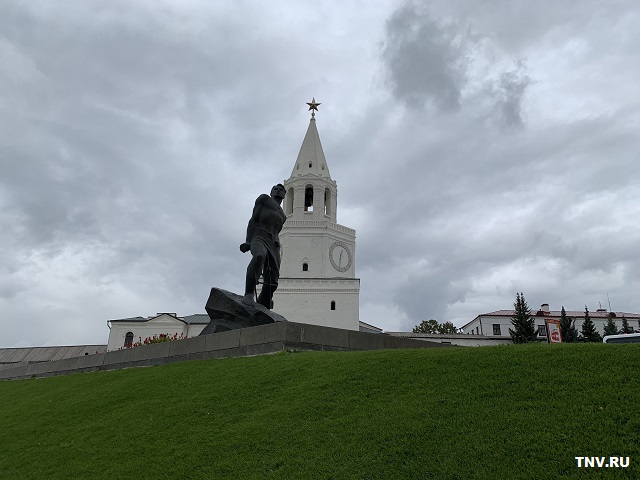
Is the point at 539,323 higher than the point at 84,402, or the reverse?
the point at 539,323

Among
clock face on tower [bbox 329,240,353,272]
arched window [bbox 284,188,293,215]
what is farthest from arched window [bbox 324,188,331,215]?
clock face on tower [bbox 329,240,353,272]

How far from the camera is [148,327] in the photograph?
5672 cm

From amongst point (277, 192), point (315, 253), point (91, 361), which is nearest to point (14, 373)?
point (91, 361)

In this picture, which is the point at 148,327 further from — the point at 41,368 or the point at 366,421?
the point at 366,421

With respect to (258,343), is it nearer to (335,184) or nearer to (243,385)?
(243,385)

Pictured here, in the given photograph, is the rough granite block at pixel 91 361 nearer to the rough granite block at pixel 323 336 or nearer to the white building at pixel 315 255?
the rough granite block at pixel 323 336

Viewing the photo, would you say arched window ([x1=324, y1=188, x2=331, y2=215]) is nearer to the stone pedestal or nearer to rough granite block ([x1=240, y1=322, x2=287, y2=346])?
the stone pedestal

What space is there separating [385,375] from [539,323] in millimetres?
55679

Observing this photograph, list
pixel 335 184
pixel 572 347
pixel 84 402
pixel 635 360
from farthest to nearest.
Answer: pixel 335 184
pixel 84 402
pixel 572 347
pixel 635 360

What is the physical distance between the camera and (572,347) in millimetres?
7410

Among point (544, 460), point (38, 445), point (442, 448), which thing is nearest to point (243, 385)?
point (38, 445)

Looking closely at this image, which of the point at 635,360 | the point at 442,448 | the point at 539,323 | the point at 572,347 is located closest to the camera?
the point at 442,448

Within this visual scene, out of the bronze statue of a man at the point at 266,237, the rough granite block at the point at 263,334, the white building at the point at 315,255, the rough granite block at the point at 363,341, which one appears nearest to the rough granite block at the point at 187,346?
the rough granite block at the point at 263,334

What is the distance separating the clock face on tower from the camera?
50344mm
